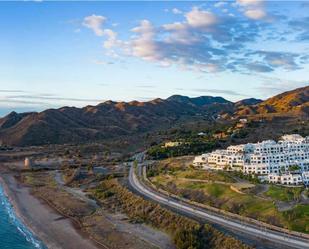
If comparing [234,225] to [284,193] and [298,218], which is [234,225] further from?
[284,193]

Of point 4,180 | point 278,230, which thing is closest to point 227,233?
point 278,230

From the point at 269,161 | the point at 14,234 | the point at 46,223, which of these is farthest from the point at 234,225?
the point at 269,161

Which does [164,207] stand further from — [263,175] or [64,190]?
[64,190]

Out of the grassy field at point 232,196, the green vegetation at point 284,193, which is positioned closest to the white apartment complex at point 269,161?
the grassy field at point 232,196

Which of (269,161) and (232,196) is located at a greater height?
(269,161)

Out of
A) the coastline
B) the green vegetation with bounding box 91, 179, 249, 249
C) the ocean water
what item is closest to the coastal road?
the green vegetation with bounding box 91, 179, 249, 249

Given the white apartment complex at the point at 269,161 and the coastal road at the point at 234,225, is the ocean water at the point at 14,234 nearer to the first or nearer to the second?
the coastal road at the point at 234,225

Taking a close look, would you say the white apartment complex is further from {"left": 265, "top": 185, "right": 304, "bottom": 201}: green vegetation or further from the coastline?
the coastline
